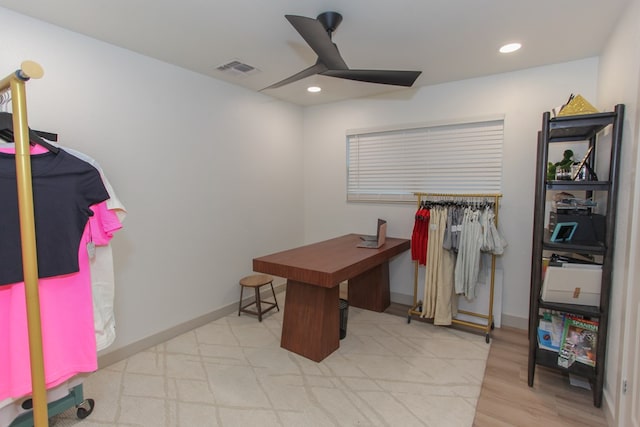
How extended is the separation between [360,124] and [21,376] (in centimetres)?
360

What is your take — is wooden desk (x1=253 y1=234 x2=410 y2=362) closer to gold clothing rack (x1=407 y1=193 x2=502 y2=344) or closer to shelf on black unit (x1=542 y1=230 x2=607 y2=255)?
gold clothing rack (x1=407 y1=193 x2=502 y2=344)

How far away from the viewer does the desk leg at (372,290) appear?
3670 mm

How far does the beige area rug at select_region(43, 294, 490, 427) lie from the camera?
6.60 feet

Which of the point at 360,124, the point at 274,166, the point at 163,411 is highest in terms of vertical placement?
the point at 360,124

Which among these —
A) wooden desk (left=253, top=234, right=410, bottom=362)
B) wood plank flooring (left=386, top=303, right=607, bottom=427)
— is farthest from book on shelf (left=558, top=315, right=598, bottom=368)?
wooden desk (left=253, top=234, right=410, bottom=362)

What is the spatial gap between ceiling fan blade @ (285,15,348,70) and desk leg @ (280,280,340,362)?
65.6 inches

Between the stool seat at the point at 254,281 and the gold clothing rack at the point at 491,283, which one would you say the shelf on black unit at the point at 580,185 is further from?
the stool seat at the point at 254,281

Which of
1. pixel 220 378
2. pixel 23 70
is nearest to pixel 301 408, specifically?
pixel 220 378

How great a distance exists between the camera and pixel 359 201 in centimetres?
409

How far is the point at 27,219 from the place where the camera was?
3.81ft

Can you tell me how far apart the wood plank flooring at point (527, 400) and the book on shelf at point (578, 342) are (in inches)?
9.2

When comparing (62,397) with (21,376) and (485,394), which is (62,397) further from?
(485,394)

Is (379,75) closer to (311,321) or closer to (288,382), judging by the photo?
(311,321)

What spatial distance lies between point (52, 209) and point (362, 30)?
2144 mm
